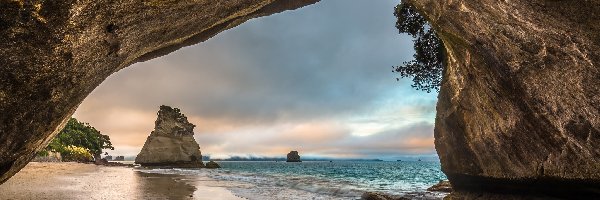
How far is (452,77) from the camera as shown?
14.7 metres

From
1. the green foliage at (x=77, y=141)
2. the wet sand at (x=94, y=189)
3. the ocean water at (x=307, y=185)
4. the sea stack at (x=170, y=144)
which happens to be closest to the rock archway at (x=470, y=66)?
the wet sand at (x=94, y=189)

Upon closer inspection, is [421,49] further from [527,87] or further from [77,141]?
[77,141]

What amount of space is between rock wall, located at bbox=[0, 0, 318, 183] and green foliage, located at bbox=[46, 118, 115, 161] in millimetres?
57876

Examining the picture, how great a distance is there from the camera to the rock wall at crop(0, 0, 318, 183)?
16.4 ft

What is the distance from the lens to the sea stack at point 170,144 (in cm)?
7394

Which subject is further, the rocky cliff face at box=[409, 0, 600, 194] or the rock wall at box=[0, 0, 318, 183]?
Answer: the rocky cliff face at box=[409, 0, 600, 194]

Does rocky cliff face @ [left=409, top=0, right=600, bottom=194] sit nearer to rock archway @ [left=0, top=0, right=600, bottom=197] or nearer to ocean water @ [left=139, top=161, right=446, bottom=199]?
rock archway @ [left=0, top=0, right=600, bottom=197]

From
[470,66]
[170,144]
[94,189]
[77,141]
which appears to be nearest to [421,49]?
[470,66]

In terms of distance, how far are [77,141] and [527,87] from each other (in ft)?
295

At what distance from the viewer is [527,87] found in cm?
964

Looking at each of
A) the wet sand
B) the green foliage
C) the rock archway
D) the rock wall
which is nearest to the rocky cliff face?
the rock archway

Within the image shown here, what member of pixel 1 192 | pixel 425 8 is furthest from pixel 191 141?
pixel 425 8

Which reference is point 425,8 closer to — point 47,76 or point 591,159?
point 591,159

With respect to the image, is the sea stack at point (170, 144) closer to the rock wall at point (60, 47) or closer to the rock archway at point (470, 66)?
the rock archway at point (470, 66)
